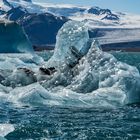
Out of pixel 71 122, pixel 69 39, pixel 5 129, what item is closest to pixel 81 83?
pixel 71 122

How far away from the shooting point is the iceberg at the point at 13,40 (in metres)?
72.8

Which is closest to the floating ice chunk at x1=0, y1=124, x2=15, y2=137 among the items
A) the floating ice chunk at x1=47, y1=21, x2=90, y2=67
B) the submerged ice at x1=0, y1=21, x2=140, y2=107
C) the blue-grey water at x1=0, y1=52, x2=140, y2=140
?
the blue-grey water at x1=0, y1=52, x2=140, y2=140

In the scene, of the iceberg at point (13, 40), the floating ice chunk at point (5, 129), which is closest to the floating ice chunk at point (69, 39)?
the floating ice chunk at point (5, 129)

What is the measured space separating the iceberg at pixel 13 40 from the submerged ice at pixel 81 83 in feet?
117

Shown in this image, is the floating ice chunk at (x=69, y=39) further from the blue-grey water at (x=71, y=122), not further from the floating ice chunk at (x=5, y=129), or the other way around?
the floating ice chunk at (x=5, y=129)

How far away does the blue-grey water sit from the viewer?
16891mm

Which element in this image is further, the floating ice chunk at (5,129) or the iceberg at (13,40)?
the iceberg at (13,40)

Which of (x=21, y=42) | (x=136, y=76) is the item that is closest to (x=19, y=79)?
(x=136, y=76)

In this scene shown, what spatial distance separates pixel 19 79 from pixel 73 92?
23.2 feet

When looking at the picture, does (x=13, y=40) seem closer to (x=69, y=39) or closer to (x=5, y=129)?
(x=69, y=39)

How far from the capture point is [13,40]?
7456 cm

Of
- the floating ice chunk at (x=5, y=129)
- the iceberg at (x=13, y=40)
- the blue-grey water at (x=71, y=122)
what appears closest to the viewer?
the floating ice chunk at (x=5, y=129)

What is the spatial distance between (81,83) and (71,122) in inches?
387

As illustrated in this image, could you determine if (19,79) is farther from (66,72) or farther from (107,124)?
(107,124)
